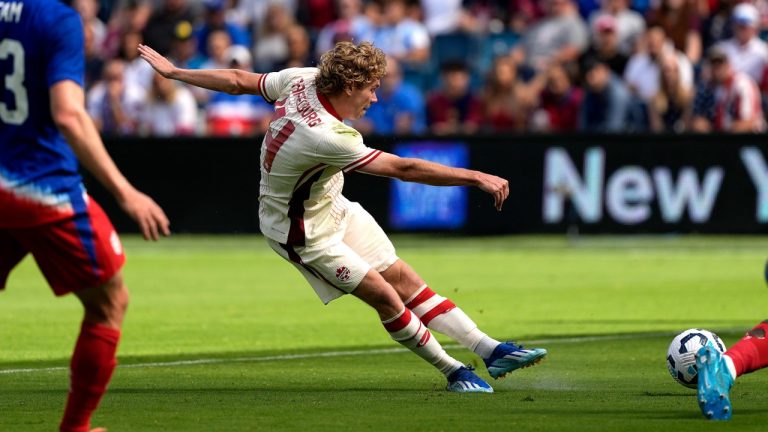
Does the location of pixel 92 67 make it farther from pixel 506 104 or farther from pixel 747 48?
pixel 747 48

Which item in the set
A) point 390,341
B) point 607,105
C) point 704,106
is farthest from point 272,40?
point 390,341

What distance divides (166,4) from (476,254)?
8.75 m

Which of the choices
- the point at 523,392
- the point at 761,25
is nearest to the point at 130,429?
the point at 523,392

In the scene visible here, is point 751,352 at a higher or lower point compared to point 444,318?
higher

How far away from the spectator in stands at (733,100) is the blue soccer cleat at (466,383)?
1246 centimetres

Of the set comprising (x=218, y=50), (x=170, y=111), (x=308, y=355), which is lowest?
(x=170, y=111)

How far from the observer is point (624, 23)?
76.3 ft

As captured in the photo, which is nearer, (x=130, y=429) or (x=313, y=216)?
(x=130, y=429)

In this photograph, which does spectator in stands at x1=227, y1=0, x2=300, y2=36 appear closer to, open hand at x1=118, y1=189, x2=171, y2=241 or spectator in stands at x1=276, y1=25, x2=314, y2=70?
spectator in stands at x1=276, y1=25, x2=314, y2=70

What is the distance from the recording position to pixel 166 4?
85.3 ft

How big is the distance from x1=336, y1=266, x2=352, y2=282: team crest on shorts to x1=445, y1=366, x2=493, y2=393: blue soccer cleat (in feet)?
2.72

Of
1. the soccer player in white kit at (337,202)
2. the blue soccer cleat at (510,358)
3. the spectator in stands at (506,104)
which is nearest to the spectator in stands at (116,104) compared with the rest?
the spectator in stands at (506,104)

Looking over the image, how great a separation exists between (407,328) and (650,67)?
45.4 feet

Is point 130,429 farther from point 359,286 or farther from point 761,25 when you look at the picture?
point 761,25
